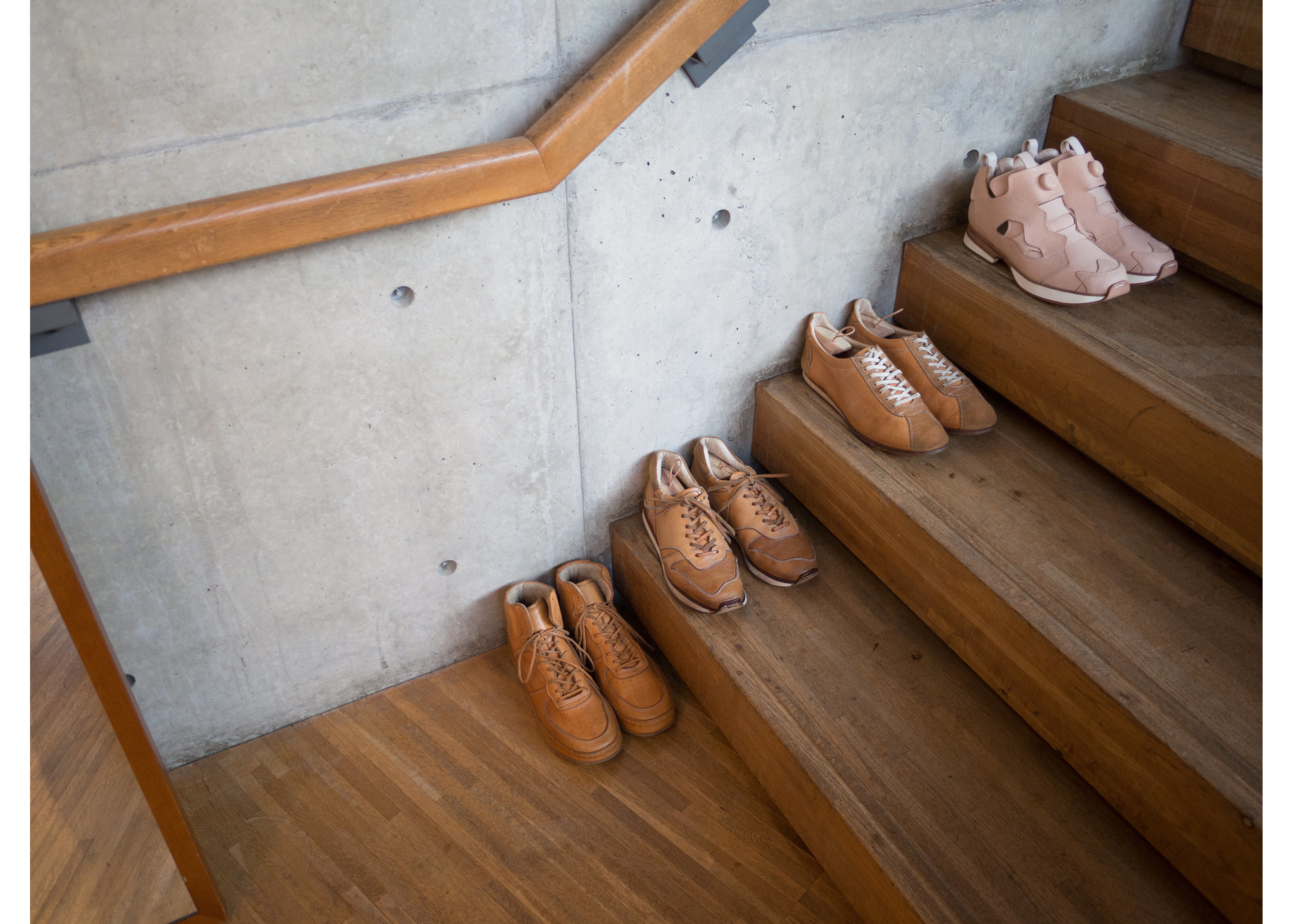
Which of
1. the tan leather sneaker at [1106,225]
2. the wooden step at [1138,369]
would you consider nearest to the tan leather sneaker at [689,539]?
the wooden step at [1138,369]

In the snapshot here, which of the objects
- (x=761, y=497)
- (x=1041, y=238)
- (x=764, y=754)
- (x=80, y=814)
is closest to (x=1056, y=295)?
(x=1041, y=238)

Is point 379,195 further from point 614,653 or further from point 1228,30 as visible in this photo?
point 1228,30

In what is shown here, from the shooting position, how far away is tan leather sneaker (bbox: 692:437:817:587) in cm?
178

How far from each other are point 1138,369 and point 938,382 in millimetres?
350

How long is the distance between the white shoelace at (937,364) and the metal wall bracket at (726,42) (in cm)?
67

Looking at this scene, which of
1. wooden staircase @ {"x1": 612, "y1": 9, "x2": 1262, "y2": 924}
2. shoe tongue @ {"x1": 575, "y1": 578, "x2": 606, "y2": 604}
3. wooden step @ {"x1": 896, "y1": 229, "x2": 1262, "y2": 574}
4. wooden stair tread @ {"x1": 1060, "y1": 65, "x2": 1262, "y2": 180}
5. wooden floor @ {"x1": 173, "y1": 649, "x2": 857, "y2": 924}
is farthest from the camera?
shoe tongue @ {"x1": 575, "y1": 578, "x2": 606, "y2": 604}

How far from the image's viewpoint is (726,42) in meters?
1.46

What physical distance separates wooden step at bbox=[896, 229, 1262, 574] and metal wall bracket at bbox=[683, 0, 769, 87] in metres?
0.64

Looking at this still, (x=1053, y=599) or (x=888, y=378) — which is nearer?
(x=1053, y=599)

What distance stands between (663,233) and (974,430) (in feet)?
2.31

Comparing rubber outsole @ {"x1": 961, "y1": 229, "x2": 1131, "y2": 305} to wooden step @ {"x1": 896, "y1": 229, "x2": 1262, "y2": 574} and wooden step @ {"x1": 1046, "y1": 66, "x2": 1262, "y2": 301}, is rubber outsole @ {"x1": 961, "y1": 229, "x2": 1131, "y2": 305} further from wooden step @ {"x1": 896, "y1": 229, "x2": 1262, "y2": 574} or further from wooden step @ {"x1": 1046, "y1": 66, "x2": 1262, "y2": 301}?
wooden step @ {"x1": 1046, "y1": 66, "x2": 1262, "y2": 301}

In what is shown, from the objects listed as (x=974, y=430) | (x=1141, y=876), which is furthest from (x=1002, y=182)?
(x=1141, y=876)

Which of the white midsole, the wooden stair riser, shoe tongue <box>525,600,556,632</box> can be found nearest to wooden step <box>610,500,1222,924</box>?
the wooden stair riser
